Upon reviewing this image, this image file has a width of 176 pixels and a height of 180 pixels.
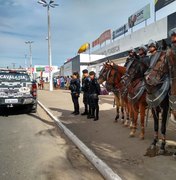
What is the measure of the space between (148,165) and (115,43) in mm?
39061

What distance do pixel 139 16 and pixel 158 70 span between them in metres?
33.9

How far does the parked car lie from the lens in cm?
1355

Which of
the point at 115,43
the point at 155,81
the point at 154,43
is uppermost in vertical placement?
the point at 115,43

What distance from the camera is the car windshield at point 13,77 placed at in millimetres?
14018

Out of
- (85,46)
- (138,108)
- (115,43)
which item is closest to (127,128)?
(138,108)

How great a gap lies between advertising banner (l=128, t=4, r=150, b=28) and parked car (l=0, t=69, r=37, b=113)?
82.4ft

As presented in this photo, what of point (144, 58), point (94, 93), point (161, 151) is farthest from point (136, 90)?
point (94, 93)

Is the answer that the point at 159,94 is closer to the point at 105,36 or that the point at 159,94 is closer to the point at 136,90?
the point at 136,90

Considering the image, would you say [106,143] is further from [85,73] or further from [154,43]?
[85,73]

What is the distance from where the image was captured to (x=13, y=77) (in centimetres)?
1423

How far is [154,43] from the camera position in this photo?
6.92m

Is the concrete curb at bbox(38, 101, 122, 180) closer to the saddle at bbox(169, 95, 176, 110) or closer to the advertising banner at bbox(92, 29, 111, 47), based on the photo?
the saddle at bbox(169, 95, 176, 110)

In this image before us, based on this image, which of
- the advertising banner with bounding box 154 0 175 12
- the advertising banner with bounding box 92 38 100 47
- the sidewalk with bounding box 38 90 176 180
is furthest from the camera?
the advertising banner with bounding box 92 38 100 47

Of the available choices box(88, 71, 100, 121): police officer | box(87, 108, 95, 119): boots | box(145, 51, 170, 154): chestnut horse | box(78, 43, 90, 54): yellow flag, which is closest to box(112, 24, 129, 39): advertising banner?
box(78, 43, 90, 54): yellow flag
